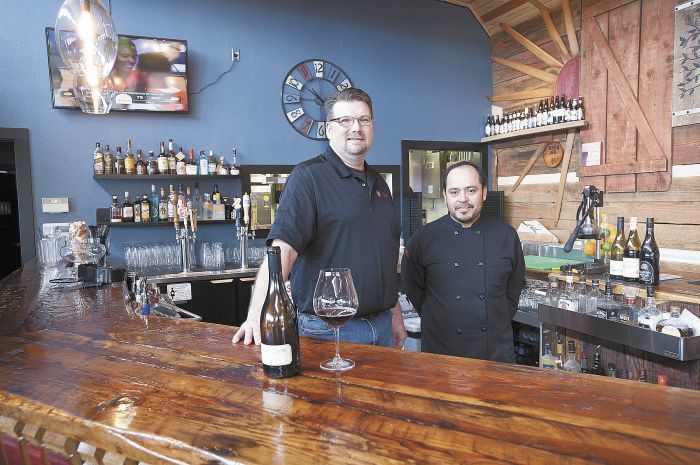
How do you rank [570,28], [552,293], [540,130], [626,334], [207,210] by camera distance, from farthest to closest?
[540,130] < [570,28] < [207,210] < [552,293] < [626,334]

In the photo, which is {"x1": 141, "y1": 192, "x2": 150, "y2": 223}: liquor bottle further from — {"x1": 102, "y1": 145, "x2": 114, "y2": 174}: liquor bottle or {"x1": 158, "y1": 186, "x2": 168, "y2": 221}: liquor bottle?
{"x1": 102, "y1": 145, "x2": 114, "y2": 174}: liquor bottle

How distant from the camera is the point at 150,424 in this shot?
3.05ft

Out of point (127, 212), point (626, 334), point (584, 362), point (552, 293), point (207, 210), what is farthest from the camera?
point (207, 210)

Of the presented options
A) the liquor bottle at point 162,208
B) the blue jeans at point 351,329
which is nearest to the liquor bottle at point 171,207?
the liquor bottle at point 162,208

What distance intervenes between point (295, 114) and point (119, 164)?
174cm

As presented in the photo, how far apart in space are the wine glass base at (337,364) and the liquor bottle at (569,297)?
7.03ft

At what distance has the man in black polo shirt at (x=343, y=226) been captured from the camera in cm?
200

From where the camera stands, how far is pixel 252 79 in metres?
5.01

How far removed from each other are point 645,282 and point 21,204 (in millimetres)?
4680

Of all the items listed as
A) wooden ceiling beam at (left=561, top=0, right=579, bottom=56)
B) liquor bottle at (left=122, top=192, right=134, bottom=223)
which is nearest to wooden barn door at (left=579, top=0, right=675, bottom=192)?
wooden ceiling beam at (left=561, top=0, right=579, bottom=56)

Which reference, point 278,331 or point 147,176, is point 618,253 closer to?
point 278,331

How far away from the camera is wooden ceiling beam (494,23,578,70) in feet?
16.9

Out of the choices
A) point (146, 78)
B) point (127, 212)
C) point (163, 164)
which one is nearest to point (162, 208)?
point (127, 212)

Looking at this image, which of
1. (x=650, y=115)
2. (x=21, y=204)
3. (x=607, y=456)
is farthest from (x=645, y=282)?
(x=21, y=204)
